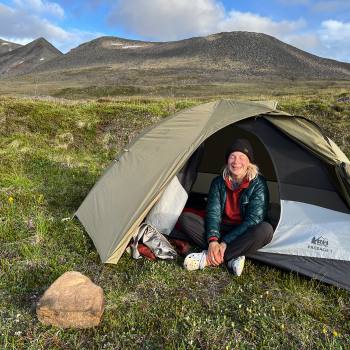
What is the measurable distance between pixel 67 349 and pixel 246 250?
9.02 ft

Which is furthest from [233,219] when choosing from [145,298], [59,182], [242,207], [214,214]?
[59,182]

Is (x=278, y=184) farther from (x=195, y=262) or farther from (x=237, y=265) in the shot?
(x=195, y=262)

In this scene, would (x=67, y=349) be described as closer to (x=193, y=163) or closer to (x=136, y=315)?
(x=136, y=315)

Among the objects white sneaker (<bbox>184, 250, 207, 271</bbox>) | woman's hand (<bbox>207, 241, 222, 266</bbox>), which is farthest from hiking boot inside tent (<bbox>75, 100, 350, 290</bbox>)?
white sneaker (<bbox>184, 250, 207, 271</bbox>)

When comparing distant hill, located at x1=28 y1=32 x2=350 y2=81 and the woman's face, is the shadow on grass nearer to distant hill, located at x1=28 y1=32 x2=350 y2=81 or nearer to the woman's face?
the woman's face

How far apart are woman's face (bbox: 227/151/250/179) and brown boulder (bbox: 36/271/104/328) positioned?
2705 mm

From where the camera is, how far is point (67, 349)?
423cm

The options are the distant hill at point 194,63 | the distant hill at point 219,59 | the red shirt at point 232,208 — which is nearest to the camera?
the red shirt at point 232,208

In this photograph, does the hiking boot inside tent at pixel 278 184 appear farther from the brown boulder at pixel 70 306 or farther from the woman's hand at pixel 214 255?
the brown boulder at pixel 70 306

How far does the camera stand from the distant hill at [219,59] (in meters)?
122

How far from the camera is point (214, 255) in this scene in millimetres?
5836

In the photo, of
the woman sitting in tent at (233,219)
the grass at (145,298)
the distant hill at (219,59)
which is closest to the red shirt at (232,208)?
the woman sitting in tent at (233,219)

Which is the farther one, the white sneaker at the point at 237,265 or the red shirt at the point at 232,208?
the red shirt at the point at 232,208

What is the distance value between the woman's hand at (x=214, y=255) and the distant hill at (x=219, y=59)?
10346 centimetres
